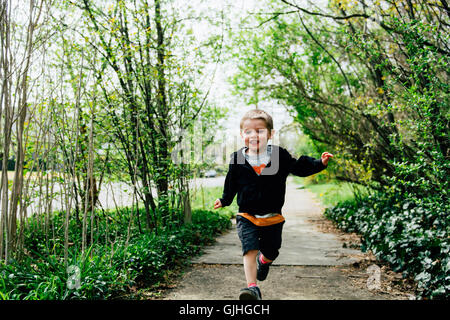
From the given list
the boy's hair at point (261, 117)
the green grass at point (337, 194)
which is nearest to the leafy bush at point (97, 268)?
the boy's hair at point (261, 117)

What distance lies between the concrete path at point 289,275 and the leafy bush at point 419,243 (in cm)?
35

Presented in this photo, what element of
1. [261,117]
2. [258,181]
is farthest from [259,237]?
[261,117]

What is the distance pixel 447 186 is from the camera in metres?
3.63

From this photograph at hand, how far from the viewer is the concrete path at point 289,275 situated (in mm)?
3596

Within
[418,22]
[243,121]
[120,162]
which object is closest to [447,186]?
[418,22]

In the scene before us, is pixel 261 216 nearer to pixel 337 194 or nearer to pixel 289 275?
pixel 289 275

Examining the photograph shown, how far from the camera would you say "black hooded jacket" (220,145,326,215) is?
298 cm

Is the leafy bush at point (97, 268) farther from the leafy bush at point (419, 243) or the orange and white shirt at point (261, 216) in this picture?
the leafy bush at point (419, 243)

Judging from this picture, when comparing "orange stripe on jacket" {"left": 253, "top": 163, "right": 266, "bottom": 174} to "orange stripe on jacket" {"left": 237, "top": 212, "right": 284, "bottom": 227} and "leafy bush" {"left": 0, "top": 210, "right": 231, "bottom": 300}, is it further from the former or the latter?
"leafy bush" {"left": 0, "top": 210, "right": 231, "bottom": 300}

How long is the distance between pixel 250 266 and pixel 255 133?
3.50ft

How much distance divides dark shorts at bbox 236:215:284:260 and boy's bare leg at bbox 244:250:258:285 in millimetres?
38

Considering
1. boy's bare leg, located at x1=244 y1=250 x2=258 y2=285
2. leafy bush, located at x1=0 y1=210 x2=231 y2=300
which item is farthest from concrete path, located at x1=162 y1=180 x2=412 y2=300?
boy's bare leg, located at x1=244 y1=250 x2=258 y2=285
